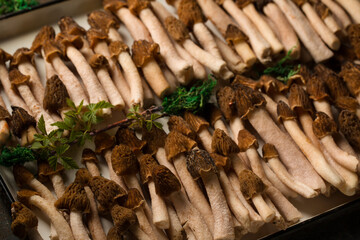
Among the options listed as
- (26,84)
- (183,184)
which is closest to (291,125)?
(183,184)

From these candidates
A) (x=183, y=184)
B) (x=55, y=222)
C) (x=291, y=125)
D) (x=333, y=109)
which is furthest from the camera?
(x=333, y=109)

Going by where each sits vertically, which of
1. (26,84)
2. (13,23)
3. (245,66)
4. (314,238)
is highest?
(13,23)

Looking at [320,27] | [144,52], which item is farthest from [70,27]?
[320,27]

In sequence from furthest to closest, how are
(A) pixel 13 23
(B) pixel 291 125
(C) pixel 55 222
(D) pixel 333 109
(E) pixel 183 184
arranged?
(A) pixel 13 23, (D) pixel 333 109, (B) pixel 291 125, (E) pixel 183 184, (C) pixel 55 222

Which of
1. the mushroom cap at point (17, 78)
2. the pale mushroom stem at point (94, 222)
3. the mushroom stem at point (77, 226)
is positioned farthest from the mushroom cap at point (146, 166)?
the mushroom cap at point (17, 78)

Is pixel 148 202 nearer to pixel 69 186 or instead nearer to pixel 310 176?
pixel 69 186

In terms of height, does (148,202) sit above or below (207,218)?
above

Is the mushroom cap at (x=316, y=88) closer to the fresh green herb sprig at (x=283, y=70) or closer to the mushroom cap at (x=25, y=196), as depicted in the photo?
the fresh green herb sprig at (x=283, y=70)

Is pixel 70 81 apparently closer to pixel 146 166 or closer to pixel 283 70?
pixel 146 166
